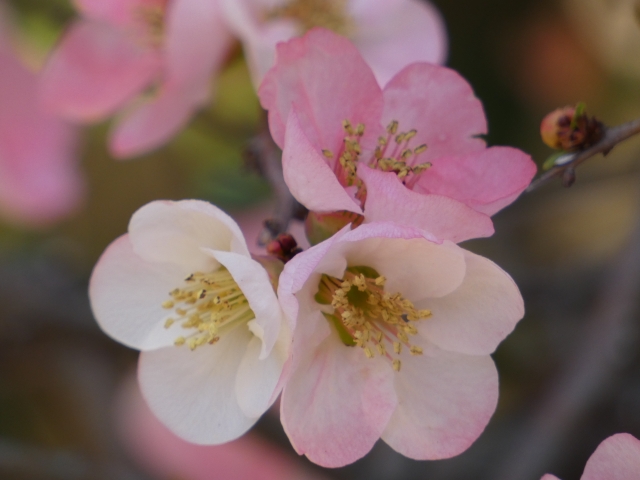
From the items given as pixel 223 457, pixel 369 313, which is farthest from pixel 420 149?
pixel 223 457

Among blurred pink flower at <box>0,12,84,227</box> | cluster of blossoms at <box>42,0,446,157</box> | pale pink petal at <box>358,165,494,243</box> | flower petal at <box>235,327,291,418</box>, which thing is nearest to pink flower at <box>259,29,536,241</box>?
pale pink petal at <box>358,165,494,243</box>

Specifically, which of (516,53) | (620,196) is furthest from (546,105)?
(620,196)

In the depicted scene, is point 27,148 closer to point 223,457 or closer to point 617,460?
point 223,457

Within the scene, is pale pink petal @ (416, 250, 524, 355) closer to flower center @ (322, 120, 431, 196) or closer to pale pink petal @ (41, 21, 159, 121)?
flower center @ (322, 120, 431, 196)

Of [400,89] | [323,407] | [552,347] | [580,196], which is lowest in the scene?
[552,347]

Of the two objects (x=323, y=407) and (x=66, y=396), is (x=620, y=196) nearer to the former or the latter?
(x=323, y=407)

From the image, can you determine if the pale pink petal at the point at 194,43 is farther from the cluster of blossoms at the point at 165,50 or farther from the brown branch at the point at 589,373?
the brown branch at the point at 589,373

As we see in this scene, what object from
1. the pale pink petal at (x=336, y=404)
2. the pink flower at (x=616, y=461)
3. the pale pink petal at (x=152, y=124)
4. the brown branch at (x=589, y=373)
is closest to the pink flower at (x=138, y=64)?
the pale pink petal at (x=152, y=124)
